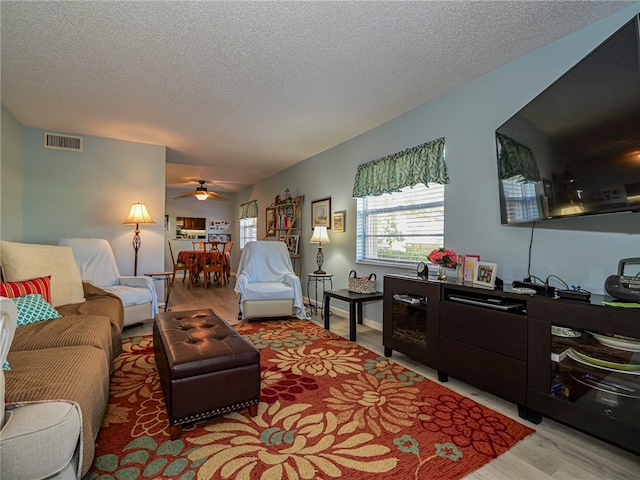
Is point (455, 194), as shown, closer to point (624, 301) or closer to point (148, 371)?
point (624, 301)

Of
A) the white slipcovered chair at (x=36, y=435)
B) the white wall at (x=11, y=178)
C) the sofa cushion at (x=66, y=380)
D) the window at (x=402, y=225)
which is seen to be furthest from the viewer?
the white wall at (x=11, y=178)

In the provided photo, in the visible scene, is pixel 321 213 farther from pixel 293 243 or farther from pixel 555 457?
pixel 555 457

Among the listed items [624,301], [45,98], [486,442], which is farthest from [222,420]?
[45,98]

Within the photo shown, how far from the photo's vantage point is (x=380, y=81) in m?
2.74

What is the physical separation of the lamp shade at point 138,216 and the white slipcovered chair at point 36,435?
139 inches

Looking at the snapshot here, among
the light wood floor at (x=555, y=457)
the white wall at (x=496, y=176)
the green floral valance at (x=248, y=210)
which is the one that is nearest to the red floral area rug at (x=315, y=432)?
the light wood floor at (x=555, y=457)

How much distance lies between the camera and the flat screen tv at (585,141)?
Answer: 1.45 meters

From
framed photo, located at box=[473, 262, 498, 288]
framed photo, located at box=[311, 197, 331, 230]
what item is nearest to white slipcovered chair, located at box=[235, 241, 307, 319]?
framed photo, located at box=[311, 197, 331, 230]

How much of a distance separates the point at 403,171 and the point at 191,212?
7338mm

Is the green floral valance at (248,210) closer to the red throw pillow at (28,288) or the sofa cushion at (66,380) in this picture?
the red throw pillow at (28,288)

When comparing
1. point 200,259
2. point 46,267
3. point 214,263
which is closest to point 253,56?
point 46,267

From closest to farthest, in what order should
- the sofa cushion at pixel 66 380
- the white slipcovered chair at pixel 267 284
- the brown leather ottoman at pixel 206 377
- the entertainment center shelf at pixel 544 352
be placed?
the sofa cushion at pixel 66 380
the entertainment center shelf at pixel 544 352
the brown leather ottoman at pixel 206 377
the white slipcovered chair at pixel 267 284

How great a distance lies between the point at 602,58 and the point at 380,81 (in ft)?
5.09

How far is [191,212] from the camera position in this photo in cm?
911
